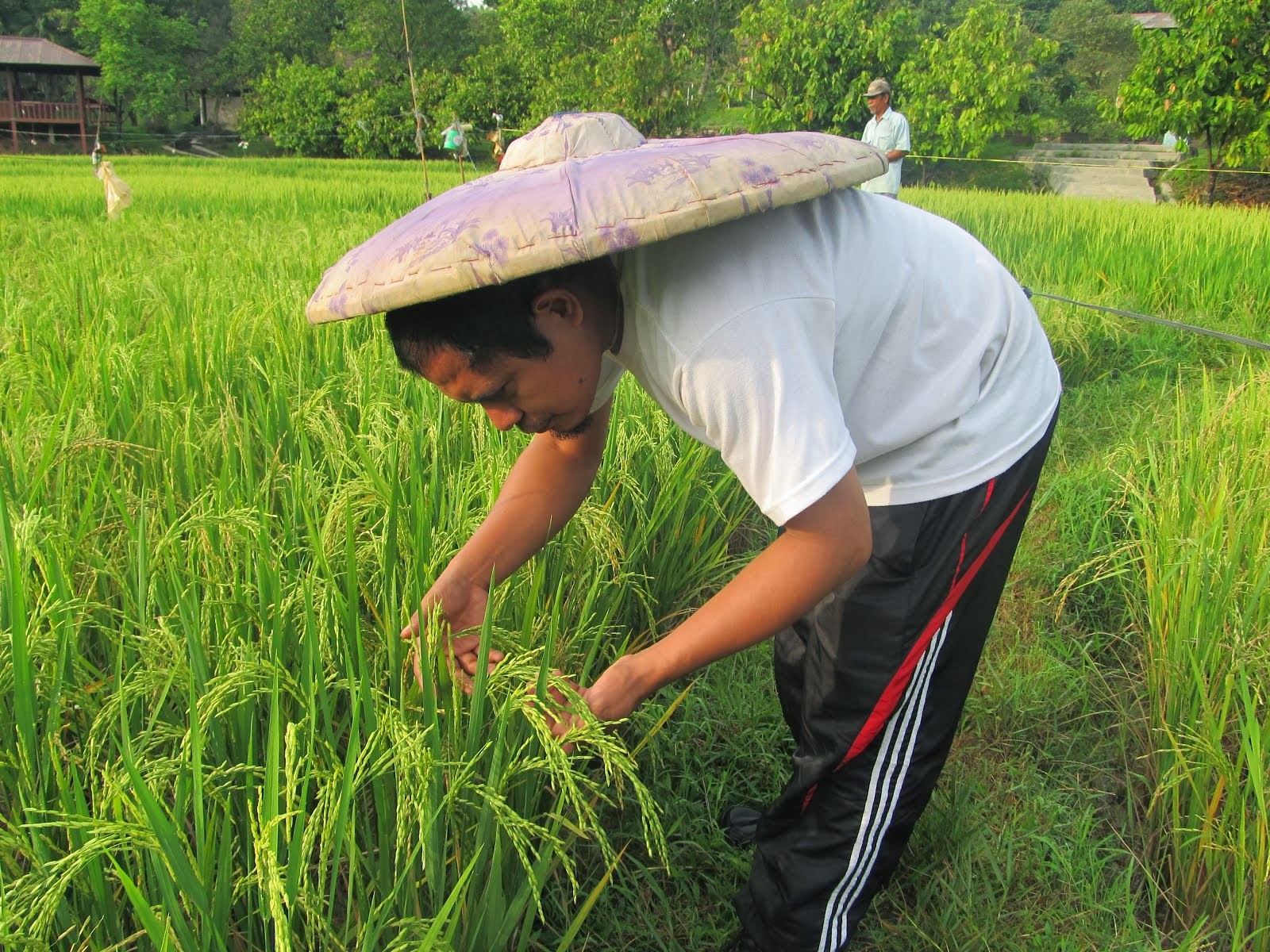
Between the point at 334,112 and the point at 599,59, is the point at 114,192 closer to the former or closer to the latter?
the point at 599,59

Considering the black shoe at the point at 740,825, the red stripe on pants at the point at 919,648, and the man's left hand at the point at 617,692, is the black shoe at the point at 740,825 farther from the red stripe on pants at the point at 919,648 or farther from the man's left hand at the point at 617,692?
the man's left hand at the point at 617,692

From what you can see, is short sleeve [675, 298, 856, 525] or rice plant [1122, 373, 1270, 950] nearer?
short sleeve [675, 298, 856, 525]

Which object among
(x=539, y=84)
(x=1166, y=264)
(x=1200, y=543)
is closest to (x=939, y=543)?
(x=1200, y=543)

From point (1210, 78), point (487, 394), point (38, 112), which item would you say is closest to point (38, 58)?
point (38, 112)

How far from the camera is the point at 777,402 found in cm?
87

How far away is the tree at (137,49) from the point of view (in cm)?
3006

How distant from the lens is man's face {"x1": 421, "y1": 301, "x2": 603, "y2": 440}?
96 cm

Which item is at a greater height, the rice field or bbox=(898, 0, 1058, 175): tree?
bbox=(898, 0, 1058, 175): tree

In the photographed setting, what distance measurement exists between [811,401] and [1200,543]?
127 centimetres

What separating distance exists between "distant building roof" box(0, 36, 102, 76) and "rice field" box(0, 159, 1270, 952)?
103 feet

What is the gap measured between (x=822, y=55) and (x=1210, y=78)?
7728 mm

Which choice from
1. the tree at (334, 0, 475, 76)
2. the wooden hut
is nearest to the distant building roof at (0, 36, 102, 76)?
the wooden hut

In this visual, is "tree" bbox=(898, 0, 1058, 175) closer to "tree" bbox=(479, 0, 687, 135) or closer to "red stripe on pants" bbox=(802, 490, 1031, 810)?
"tree" bbox=(479, 0, 687, 135)

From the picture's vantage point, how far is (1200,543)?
174 cm
